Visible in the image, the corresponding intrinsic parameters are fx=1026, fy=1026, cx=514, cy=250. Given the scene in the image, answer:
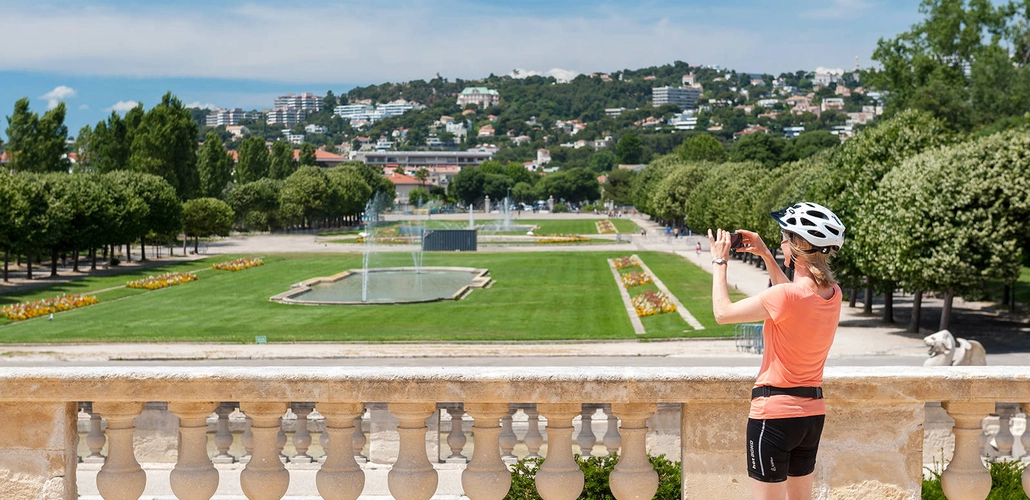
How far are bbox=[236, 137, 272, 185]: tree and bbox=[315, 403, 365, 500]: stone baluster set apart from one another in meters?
128

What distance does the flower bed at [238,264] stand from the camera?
6594 cm

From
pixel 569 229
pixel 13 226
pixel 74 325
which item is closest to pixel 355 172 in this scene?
pixel 569 229

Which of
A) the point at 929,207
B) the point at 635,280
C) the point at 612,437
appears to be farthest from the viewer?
the point at 635,280

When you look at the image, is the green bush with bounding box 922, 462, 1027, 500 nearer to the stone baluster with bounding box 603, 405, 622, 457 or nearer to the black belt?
the black belt

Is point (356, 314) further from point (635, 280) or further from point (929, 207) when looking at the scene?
point (929, 207)

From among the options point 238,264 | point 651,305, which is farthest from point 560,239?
point 651,305

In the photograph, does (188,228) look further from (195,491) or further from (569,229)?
(195,491)

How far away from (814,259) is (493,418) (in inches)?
79.7

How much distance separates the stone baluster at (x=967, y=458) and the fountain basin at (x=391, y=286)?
41.0m

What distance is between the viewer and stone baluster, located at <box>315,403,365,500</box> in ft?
19.5

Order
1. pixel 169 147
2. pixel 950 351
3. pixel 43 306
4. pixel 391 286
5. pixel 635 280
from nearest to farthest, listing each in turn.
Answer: pixel 950 351 → pixel 43 306 → pixel 635 280 → pixel 391 286 → pixel 169 147

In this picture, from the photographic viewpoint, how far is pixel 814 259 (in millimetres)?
5520

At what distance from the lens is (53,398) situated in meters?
6.00

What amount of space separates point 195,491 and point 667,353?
27050 mm
